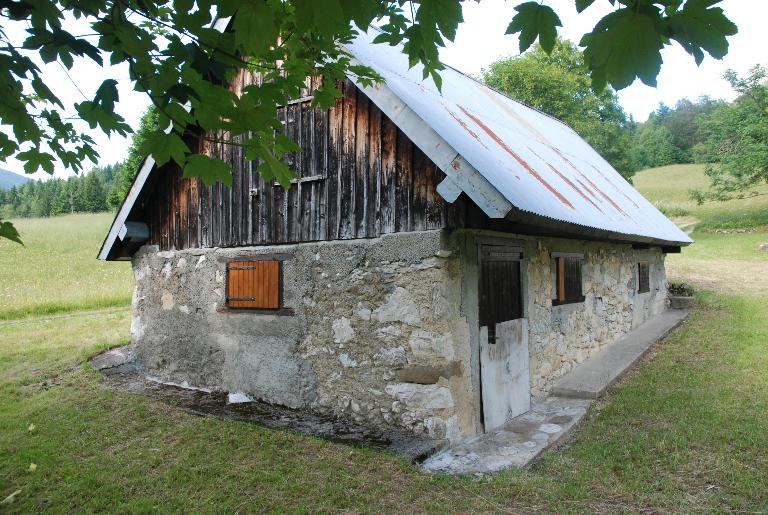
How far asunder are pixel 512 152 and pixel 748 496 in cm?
437

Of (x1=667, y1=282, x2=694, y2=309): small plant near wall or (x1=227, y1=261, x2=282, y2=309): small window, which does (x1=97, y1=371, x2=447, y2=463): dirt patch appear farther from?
(x1=667, y1=282, x2=694, y2=309): small plant near wall

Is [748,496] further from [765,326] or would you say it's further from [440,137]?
[765,326]

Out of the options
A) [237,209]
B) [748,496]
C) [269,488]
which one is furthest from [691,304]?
[269,488]

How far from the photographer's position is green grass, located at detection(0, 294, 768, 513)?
420 cm

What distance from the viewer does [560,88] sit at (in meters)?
29.4

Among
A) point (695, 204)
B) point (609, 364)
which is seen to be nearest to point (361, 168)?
point (609, 364)

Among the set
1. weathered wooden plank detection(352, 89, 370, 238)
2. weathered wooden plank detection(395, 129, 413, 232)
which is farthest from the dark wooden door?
weathered wooden plank detection(352, 89, 370, 238)

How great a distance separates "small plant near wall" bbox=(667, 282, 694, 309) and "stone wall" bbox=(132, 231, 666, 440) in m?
7.52

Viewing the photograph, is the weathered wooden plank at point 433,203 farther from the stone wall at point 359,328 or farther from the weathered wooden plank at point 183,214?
the weathered wooden plank at point 183,214

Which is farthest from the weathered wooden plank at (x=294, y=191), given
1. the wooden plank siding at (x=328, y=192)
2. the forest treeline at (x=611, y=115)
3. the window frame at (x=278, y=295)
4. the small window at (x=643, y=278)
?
the forest treeline at (x=611, y=115)

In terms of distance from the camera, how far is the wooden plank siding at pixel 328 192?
18.3 feet

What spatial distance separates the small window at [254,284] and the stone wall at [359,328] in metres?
0.13

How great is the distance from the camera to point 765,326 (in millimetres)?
11070

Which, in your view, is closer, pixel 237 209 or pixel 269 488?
pixel 269 488
